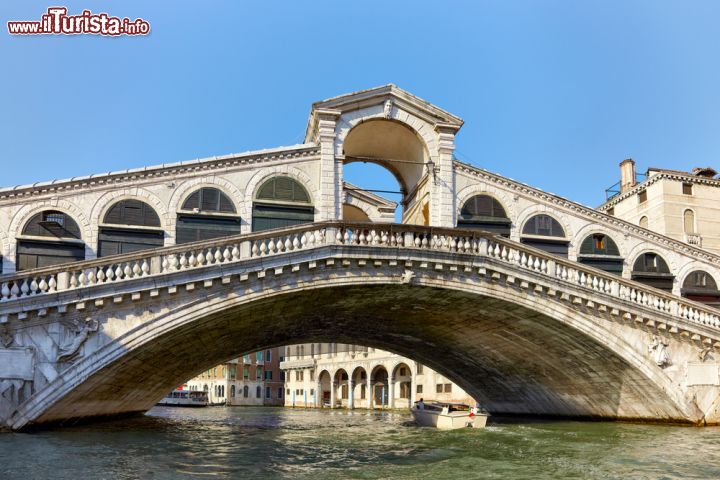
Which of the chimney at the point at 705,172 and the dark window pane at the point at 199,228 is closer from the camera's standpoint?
the dark window pane at the point at 199,228

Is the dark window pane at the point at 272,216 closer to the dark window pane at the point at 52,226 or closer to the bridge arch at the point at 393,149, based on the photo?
the bridge arch at the point at 393,149

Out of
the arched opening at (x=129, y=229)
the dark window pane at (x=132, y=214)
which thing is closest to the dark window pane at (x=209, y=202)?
the dark window pane at (x=132, y=214)

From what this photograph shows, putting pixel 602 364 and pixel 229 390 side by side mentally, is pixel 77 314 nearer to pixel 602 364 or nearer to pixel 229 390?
pixel 602 364

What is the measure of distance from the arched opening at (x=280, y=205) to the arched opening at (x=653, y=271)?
528 inches

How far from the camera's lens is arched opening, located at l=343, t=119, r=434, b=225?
26109mm

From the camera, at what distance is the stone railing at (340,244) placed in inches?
754

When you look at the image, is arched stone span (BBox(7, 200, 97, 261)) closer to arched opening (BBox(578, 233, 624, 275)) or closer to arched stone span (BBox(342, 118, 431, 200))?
arched stone span (BBox(342, 118, 431, 200))

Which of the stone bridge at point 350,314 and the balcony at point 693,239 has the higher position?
the balcony at point 693,239

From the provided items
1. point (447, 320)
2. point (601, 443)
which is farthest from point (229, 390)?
point (601, 443)

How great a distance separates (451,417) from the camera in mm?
26906

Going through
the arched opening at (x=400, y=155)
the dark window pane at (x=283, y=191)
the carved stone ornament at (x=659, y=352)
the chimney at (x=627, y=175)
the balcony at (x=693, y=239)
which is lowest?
the carved stone ornament at (x=659, y=352)

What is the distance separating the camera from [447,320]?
25.6m

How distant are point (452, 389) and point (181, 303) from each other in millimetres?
35467

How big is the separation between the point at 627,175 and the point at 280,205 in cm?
2327
